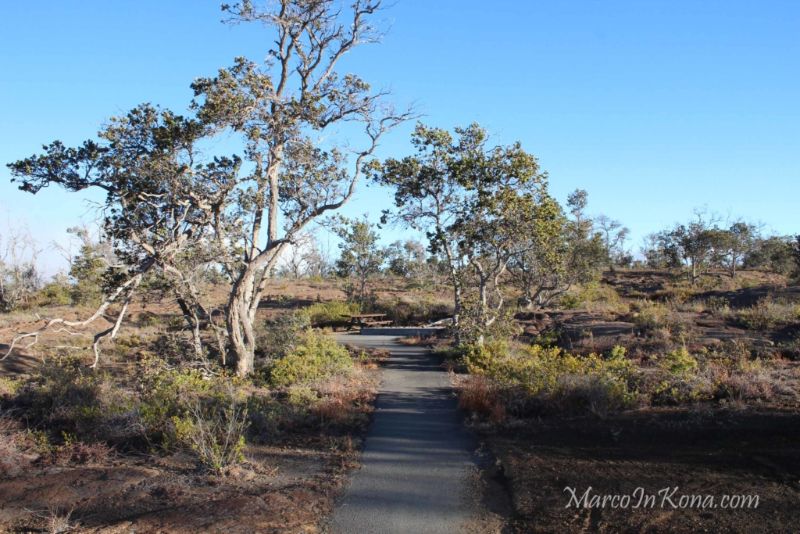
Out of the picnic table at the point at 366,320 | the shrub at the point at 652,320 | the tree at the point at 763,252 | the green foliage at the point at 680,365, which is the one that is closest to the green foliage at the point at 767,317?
the shrub at the point at 652,320

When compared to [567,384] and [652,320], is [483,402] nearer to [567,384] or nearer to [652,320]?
[567,384]

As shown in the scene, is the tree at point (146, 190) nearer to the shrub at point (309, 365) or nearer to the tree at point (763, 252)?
the shrub at point (309, 365)

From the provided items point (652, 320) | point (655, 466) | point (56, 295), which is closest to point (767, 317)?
point (652, 320)

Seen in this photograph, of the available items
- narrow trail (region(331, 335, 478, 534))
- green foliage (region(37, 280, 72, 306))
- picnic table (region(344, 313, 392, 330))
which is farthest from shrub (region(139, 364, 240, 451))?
green foliage (region(37, 280, 72, 306))

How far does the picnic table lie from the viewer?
1250 inches

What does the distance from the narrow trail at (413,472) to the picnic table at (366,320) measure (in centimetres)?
1892

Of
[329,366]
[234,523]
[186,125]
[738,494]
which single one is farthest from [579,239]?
[234,523]

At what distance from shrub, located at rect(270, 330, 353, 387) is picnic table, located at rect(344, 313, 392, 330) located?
13.8 metres

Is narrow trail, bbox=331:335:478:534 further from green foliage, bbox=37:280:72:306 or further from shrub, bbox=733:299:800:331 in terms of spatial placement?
green foliage, bbox=37:280:72:306

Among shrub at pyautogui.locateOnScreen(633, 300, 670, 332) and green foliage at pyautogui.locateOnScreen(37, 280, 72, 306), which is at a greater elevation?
green foliage at pyautogui.locateOnScreen(37, 280, 72, 306)

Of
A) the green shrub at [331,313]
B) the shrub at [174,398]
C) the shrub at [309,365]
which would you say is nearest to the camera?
the shrub at [174,398]

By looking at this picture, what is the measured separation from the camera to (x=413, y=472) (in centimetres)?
750

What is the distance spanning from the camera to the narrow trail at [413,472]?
5992mm

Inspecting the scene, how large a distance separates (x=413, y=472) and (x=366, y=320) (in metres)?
25.1
